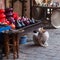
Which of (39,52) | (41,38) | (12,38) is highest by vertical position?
(12,38)

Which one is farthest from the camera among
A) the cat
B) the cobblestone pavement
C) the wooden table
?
the cat

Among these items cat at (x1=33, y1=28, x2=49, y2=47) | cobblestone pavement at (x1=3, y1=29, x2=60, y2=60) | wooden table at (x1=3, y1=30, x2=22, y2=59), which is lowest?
cobblestone pavement at (x1=3, y1=29, x2=60, y2=60)

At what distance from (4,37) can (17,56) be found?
1.68 ft

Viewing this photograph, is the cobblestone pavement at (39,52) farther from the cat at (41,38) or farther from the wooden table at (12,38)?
the wooden table at (12,38)

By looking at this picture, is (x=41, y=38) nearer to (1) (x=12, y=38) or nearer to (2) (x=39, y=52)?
(2) (x=39, y=52)

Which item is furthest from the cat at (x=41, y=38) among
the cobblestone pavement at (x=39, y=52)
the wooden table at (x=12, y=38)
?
the wooden table at (x=12, y=38)

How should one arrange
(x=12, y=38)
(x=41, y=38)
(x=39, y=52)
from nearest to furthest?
(x=12, y=38), (x=39, y=52), (x=41, y=38)

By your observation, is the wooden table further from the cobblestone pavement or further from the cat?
the cat

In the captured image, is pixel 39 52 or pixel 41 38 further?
pixel 41 38

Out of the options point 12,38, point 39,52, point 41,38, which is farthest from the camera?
point 41,38

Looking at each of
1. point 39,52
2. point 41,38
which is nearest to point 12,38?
point 39,52

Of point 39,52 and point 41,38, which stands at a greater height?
point 41,38

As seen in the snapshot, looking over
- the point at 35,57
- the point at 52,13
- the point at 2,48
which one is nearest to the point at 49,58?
the point at 35,57

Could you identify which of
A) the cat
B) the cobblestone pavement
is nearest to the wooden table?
the cobblestone pavement
